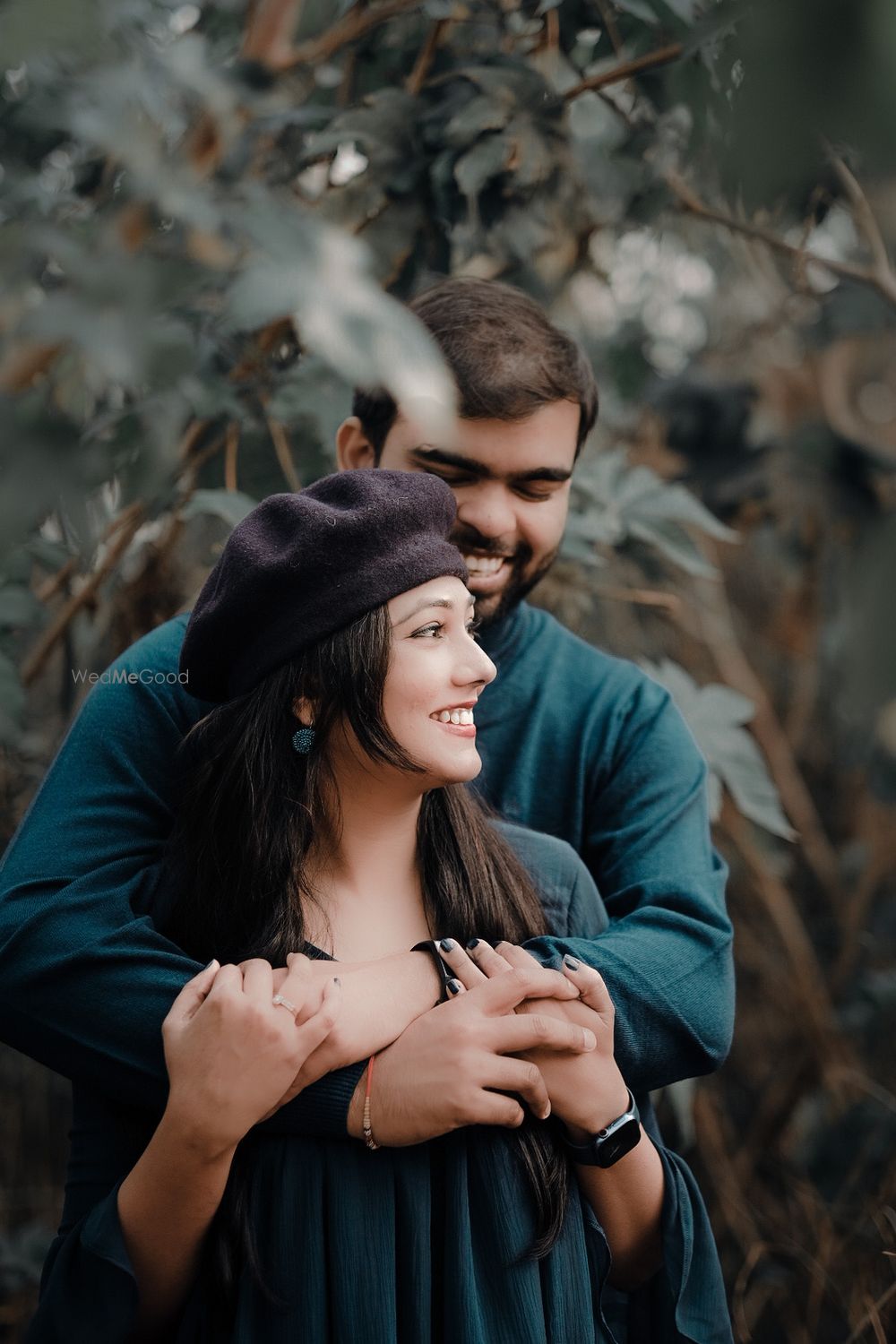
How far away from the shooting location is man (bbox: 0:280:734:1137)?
4.06ft

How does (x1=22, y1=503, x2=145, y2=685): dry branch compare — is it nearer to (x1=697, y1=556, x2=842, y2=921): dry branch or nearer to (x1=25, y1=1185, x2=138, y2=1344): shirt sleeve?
(x1=25, y1=1185, x2=138, y2=1344): shirt sleeve

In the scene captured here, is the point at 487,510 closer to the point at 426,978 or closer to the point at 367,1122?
the point at 426,978

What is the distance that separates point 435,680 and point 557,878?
0.32 metres

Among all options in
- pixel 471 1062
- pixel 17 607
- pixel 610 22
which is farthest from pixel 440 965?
pixel 610 22

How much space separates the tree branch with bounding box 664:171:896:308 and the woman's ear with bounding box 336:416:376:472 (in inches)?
22.2

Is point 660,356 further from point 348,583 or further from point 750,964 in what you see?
point 348,583

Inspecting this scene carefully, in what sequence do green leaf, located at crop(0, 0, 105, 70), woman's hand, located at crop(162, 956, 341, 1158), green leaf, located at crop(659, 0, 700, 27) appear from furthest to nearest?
1. green leaf, located at crop(659, 0, 700, 27)
2. woman's hand, located at crop(162, 956, 341, 1158)
3. green leaf, located at crop(0, 0, 105, 70)

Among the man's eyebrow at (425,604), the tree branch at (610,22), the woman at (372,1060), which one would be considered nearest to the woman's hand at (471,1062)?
the woman at (372,1060)

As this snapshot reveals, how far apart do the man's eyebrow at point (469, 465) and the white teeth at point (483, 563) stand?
0.33 feet

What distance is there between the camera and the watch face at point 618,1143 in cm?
123

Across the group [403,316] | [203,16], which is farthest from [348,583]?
[203,16]

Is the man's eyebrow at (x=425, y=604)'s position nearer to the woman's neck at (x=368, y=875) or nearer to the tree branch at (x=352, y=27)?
the woman's neck at (x=368, y=875)

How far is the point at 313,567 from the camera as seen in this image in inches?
50.1

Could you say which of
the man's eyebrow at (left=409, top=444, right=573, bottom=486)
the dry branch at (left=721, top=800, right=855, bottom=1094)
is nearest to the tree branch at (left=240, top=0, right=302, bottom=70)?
the man's eyebrow at (left=409, top=444, right=573, bottom=486)
